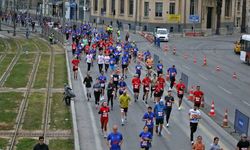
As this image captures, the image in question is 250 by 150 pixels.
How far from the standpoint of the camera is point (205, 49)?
59.7 m

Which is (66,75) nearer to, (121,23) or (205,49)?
(205,49)

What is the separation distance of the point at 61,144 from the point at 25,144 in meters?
1.23

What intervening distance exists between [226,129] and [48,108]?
26.7 feet

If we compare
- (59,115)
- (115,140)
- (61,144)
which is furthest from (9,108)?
(115,140)

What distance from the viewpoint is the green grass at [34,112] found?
22.7 m

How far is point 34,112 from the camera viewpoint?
2514cm

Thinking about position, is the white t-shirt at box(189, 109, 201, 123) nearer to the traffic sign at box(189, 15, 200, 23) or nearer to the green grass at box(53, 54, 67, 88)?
the green grass at box(53, 54, 67, 88)

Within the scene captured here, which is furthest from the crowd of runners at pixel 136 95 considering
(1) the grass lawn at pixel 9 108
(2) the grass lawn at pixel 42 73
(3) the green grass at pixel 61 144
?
(1) the grass lawn at pixel 9 108

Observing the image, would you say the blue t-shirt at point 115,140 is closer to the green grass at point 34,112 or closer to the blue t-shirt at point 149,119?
the blue t-shirt at point 149,119

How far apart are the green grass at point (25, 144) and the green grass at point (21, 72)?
12.2 meters

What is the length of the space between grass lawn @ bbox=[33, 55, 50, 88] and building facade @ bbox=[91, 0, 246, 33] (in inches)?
1359

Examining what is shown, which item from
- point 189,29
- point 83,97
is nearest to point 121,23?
point 189,29

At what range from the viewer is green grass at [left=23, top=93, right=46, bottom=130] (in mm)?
22667

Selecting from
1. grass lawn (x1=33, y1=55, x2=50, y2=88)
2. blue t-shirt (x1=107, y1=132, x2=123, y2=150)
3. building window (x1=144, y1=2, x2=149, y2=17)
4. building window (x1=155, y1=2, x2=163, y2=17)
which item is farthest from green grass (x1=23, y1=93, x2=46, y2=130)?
building window (x1=144, y1=2, x2=149, y2=17)
